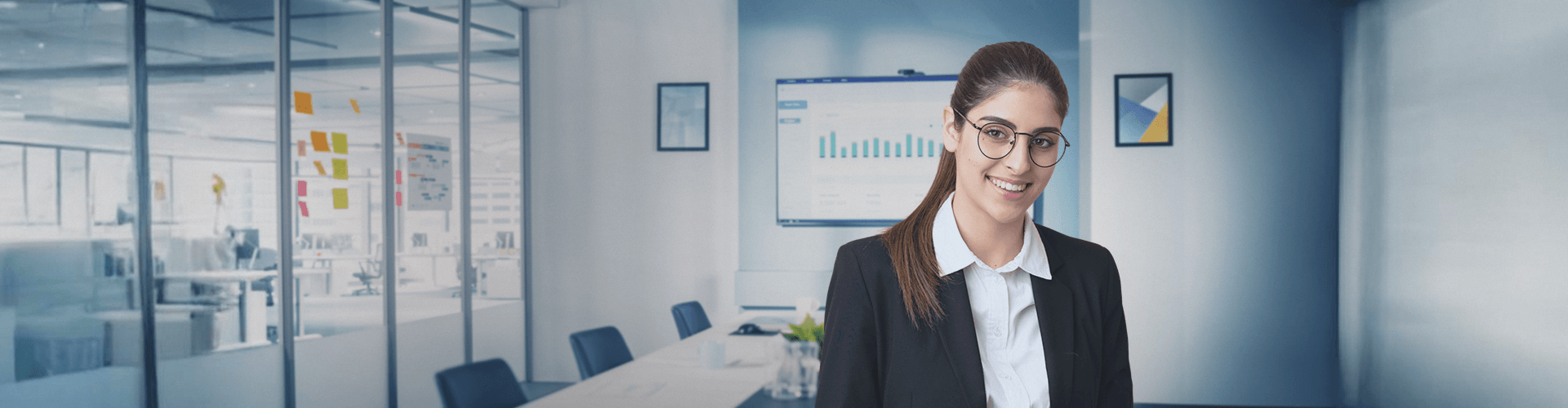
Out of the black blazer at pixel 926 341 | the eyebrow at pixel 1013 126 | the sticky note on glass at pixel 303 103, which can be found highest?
the sticky note on glass at pixel 303 103

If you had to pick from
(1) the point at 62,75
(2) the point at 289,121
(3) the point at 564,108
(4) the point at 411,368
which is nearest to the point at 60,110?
(1) the point at 62,75

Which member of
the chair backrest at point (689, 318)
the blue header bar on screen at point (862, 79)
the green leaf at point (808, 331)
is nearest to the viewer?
the green leaf at point (808, 331)

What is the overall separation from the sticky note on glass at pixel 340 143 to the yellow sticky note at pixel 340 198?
0.18 m

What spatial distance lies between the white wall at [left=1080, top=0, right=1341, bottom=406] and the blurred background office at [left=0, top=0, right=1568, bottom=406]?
0.02 meters

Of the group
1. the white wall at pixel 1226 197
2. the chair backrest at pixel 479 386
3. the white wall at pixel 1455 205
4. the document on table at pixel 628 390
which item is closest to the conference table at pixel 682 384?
the document on table at pixel 628 390

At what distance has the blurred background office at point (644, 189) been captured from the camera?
8.48ft

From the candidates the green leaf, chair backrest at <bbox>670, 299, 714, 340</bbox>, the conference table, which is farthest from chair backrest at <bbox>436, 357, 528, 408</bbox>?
chair backrest at <bbox>670, 299, 714, 340</bbox>

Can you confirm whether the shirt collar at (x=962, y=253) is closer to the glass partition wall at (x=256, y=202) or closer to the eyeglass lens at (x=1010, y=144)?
the eyeglass lens at (x=1010, y=144)

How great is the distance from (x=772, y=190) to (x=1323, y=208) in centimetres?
314

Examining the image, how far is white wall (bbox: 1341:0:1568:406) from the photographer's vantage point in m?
2.65

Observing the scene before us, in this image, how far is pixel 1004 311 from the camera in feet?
3.21

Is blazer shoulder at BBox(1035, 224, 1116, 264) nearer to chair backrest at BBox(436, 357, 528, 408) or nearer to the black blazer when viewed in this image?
the black blazer

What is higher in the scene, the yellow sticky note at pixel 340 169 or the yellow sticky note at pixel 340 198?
the yellow sticky note at pixel 340 169

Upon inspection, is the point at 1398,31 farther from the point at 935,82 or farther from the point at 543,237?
the point at 543,237
